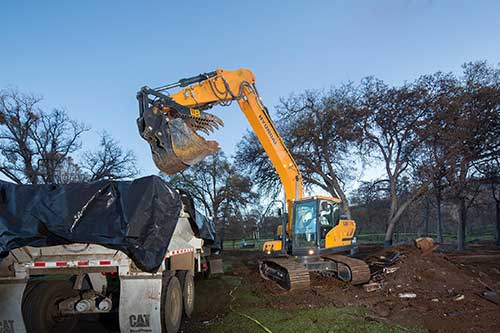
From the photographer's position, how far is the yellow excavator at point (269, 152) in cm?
765

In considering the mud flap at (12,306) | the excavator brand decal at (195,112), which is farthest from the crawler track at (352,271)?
the mud flap at (12,306)

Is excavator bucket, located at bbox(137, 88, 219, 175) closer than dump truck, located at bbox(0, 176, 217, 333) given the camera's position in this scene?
No

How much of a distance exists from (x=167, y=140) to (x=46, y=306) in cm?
360

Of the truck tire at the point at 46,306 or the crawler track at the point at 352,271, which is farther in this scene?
the crawler track at the point at 352,271

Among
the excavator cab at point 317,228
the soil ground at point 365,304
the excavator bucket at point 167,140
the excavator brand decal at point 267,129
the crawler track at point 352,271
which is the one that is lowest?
the soil ground at point 365,304

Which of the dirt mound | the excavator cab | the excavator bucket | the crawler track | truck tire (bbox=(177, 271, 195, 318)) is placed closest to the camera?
the dirt mound

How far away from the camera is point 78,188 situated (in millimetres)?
5113

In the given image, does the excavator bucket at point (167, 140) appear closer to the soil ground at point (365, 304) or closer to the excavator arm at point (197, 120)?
the excavator arm at point (197, 120)

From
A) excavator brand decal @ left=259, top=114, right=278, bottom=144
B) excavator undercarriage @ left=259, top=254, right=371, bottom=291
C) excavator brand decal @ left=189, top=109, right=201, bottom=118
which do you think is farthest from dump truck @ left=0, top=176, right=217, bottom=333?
excavator brand decal @ left=259, top=114, right=278, bottom=144

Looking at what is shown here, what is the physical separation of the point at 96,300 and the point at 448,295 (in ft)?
23.5

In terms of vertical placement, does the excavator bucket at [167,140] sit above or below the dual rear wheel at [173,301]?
above

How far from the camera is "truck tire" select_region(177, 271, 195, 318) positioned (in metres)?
6.88

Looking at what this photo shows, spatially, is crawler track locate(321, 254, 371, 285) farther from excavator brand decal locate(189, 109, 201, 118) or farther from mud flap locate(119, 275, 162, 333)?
mud flap locate(119, 275, 162, 333)

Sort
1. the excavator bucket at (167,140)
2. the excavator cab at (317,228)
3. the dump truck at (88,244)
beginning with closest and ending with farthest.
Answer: the dump truck at (88,244) → the excavator bucket at (167,140) → the excavator cab at (317,228)
